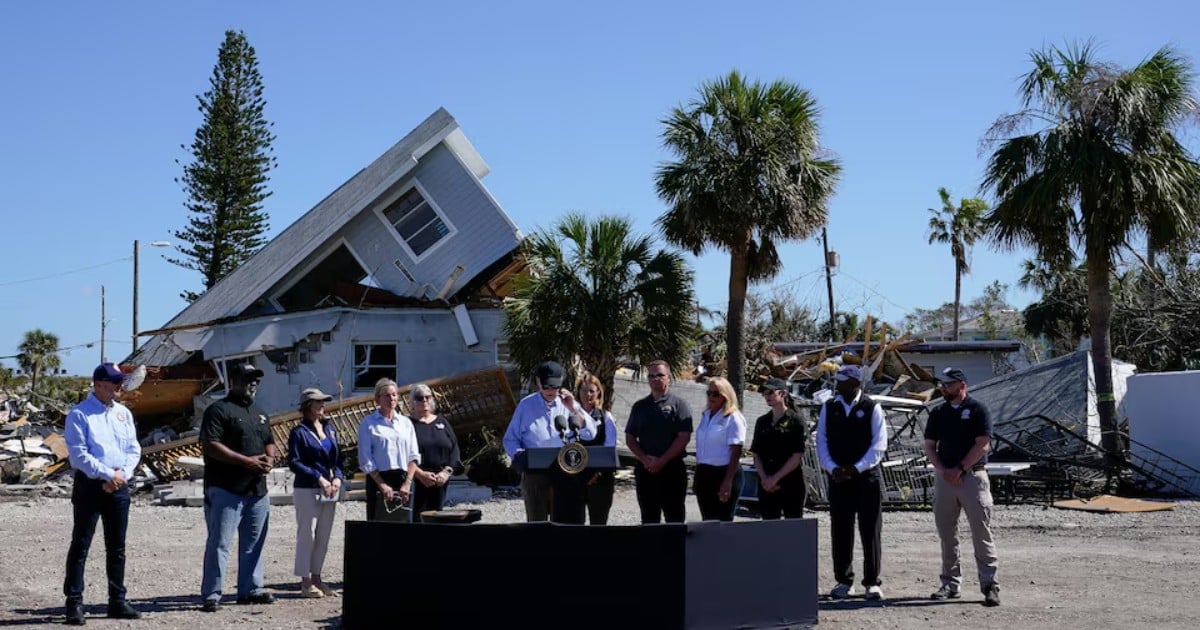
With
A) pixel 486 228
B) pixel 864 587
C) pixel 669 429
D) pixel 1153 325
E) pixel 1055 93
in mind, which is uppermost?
pixel 1055 93

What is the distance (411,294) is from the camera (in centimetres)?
2338

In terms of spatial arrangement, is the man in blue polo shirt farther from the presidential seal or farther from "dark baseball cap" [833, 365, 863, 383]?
"dark baseball cap" [833, 365, 863, 383]

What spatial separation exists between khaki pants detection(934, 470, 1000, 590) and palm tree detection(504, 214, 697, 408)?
10.4 metres

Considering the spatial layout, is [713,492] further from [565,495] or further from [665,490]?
[565,495]

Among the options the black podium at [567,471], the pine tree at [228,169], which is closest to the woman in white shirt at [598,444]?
the black podium at [567,471]

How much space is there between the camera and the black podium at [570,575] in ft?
22.0

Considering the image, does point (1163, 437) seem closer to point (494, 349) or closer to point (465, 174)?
point (494, 349)

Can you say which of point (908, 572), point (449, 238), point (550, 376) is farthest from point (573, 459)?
point (449, 238)

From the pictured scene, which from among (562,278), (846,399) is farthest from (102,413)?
(562,278)

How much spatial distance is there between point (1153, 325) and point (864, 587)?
18210 mm

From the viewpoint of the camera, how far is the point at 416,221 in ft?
77.3

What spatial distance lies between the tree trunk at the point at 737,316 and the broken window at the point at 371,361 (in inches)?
244

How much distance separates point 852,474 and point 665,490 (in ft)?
4.68

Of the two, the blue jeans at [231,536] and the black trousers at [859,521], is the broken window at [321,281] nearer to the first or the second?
the blue jeans at [231,536]
